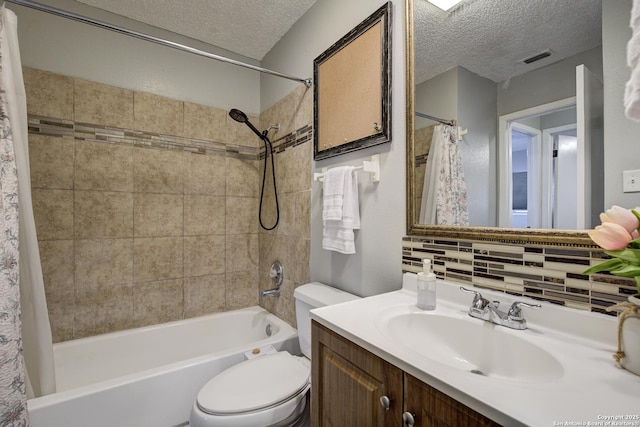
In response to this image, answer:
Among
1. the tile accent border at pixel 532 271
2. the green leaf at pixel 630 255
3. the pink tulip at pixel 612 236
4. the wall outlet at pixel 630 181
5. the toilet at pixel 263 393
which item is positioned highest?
the wall outlet at pixel 630 181

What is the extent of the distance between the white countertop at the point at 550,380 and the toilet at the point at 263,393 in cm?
51

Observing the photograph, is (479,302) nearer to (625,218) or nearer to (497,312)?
(497,312)

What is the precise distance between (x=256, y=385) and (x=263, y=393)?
0.23 feet

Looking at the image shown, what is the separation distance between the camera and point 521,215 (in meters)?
0.86

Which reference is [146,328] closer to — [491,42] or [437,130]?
[437,130]

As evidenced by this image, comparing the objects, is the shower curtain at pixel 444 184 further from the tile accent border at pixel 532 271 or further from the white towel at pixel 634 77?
the white towel at pixel 634 77

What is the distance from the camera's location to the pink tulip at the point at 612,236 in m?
0.54

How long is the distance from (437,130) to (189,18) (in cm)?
184

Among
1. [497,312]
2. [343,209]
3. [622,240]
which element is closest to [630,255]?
[622,240]

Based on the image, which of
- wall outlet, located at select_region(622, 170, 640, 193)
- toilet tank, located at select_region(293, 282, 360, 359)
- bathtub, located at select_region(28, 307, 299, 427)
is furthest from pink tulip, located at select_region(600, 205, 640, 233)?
bathtub, located at select_region(28, 307, 299, 427)

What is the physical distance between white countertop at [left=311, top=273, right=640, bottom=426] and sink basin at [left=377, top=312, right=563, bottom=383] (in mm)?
19

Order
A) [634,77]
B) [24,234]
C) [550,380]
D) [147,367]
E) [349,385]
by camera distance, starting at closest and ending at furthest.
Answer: [634,77]
[550,380]
[349,385]
[24,234]
[147,367]

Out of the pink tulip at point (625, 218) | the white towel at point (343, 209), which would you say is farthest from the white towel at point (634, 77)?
the white towel at point (343, 209)

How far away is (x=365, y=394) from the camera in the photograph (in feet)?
2.33
